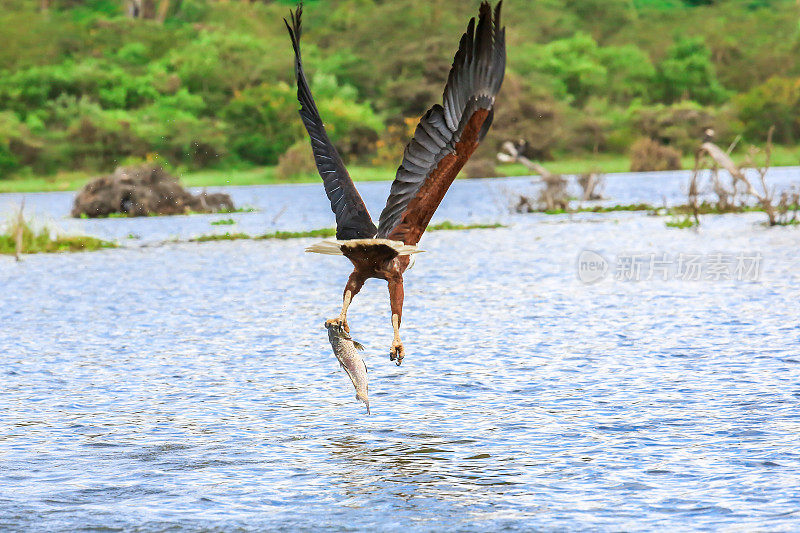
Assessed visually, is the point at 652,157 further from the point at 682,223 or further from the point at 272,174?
the point at 682,223

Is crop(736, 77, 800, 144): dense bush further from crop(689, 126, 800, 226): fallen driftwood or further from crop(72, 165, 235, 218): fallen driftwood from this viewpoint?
crop(72, 165, 235, 218): fallen driftwood

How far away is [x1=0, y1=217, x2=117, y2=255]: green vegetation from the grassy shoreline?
105 ft

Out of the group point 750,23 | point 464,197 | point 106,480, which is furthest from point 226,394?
point 750,23

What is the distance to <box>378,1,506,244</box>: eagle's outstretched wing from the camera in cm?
889

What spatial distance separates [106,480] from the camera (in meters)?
9.25

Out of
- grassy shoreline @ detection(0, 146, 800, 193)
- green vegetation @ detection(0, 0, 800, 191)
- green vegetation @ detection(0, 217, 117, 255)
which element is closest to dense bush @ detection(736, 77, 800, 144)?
green vegetation @ detection(0, 0, 800, 191)

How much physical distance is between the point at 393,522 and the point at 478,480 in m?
1.13

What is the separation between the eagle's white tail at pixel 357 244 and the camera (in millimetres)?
8914

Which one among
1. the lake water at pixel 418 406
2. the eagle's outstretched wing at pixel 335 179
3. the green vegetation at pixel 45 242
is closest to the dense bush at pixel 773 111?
the green vegetation at pixel 45 242

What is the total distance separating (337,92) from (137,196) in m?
34.1

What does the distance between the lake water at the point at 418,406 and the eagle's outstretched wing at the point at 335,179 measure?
176 cm

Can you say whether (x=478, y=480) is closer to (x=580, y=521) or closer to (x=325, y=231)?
(x=580, y=521)

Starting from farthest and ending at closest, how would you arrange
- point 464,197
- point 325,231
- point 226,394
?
point 464,197 < point 325,231 < point 226,394

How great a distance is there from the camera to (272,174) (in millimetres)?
70125
